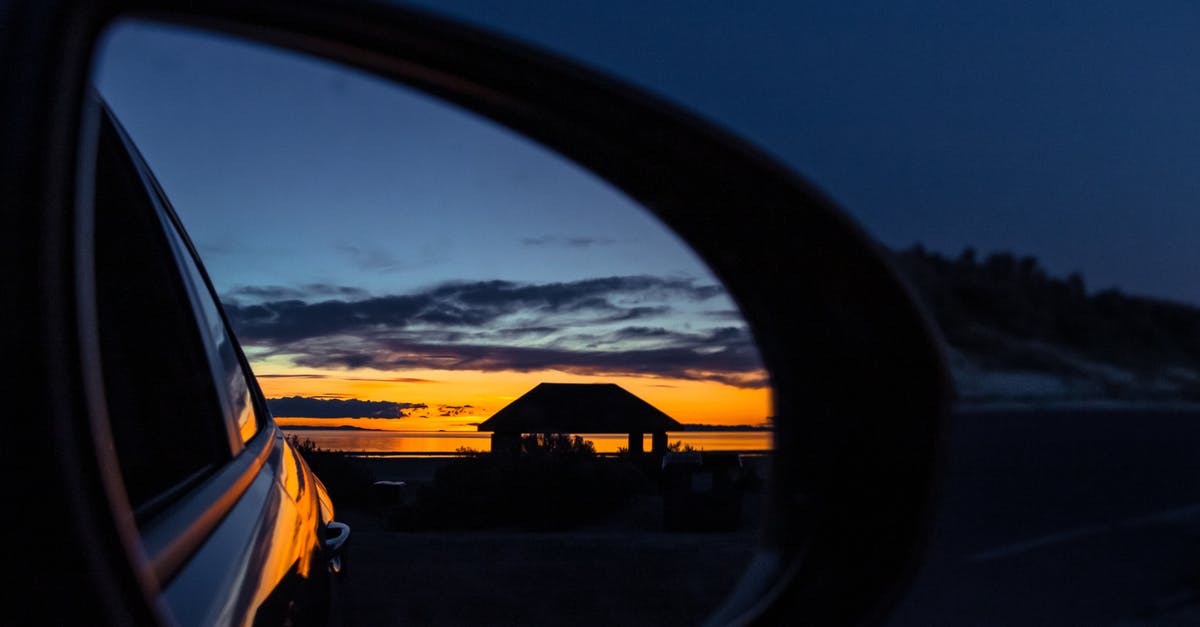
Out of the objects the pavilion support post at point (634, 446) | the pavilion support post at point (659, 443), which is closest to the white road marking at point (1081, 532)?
the pavilion support post at point (659, 443)

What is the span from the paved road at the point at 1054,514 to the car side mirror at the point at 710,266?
3.9 inches

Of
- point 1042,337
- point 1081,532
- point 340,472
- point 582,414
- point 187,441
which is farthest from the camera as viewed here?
point 340,472

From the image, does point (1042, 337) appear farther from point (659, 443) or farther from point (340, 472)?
point (340, 472)

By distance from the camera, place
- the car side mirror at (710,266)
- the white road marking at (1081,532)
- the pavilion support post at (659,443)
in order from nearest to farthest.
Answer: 1. the car side mirror at (710,266)
2. the white road marking at (1081,532)
3. the pavilion support post at (659,443)

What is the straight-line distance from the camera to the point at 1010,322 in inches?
83.7

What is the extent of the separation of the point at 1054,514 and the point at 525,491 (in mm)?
6314

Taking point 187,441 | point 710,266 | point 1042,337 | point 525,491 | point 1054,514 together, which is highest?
point 710,266

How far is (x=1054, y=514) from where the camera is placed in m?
2.72

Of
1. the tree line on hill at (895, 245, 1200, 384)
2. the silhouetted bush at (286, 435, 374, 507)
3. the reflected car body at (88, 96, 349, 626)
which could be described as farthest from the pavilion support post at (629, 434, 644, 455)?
the tree line on hill at (895, 245, 1200, 384)

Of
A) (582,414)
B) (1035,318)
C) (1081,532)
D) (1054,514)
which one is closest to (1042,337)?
(1035,318)

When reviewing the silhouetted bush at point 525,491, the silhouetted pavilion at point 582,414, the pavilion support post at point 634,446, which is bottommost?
the silhouetted bush at point 525,491

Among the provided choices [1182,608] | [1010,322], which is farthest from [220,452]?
[1182,608]

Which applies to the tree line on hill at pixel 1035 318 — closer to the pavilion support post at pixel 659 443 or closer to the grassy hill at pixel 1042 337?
the grassy hill at pixel 1042 337

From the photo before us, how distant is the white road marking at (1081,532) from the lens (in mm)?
2686
